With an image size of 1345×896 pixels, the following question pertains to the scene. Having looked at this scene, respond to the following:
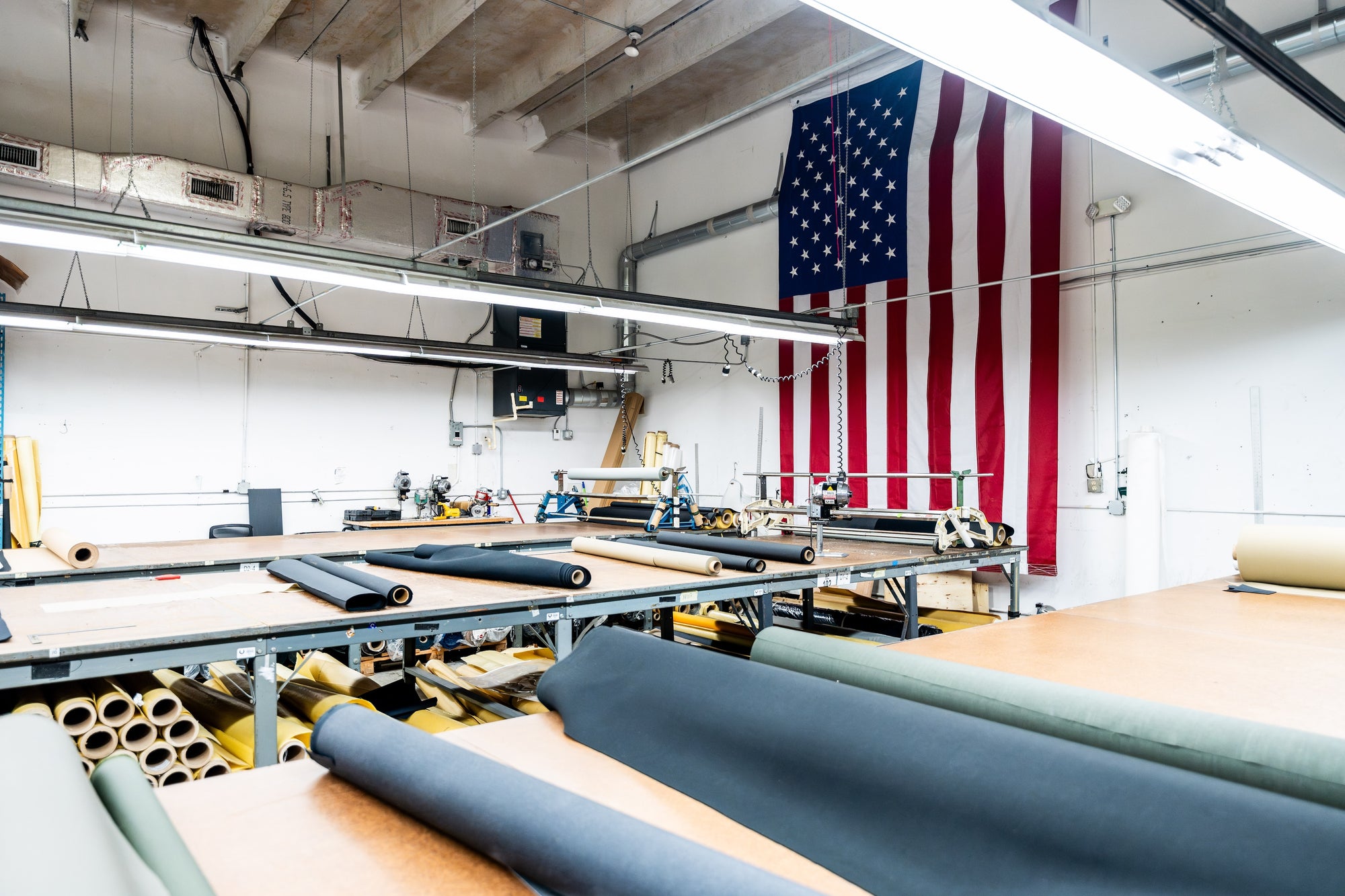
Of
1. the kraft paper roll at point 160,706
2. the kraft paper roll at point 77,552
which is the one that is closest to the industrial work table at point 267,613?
the kraft paper roll at point 160,706

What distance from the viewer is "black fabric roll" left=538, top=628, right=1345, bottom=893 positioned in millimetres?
893

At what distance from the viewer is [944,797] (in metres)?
1.07

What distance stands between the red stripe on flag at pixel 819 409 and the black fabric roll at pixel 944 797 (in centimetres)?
627

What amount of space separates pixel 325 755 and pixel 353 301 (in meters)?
7.76

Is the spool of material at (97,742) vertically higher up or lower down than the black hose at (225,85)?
lower down

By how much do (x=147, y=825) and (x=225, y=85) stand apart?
8.29 metres

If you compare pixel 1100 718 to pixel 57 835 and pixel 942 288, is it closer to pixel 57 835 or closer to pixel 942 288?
pixel 57 835

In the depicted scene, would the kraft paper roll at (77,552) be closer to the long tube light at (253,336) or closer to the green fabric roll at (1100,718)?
the long tube light at (253,336)

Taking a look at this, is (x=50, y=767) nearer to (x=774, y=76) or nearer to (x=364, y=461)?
(x=364, y=461)

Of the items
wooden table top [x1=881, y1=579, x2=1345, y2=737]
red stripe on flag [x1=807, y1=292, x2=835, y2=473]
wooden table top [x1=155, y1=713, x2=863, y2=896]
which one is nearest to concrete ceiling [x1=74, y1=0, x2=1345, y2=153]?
red stripe on flag [x1=807, y1=292, x2=835, y2=473]

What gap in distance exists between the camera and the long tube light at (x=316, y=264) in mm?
3213

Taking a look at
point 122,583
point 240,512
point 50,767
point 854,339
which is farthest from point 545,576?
point 240,512

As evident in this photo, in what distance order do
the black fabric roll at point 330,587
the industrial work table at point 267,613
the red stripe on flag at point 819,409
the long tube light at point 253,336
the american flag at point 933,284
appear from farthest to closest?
the red stripe on flag at point 819,409
the american flag at point 933,284
the long tube light at point 253,336
the black fabric roll at point 330,587
the industrial work table at point 267,613

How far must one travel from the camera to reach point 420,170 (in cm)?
869
